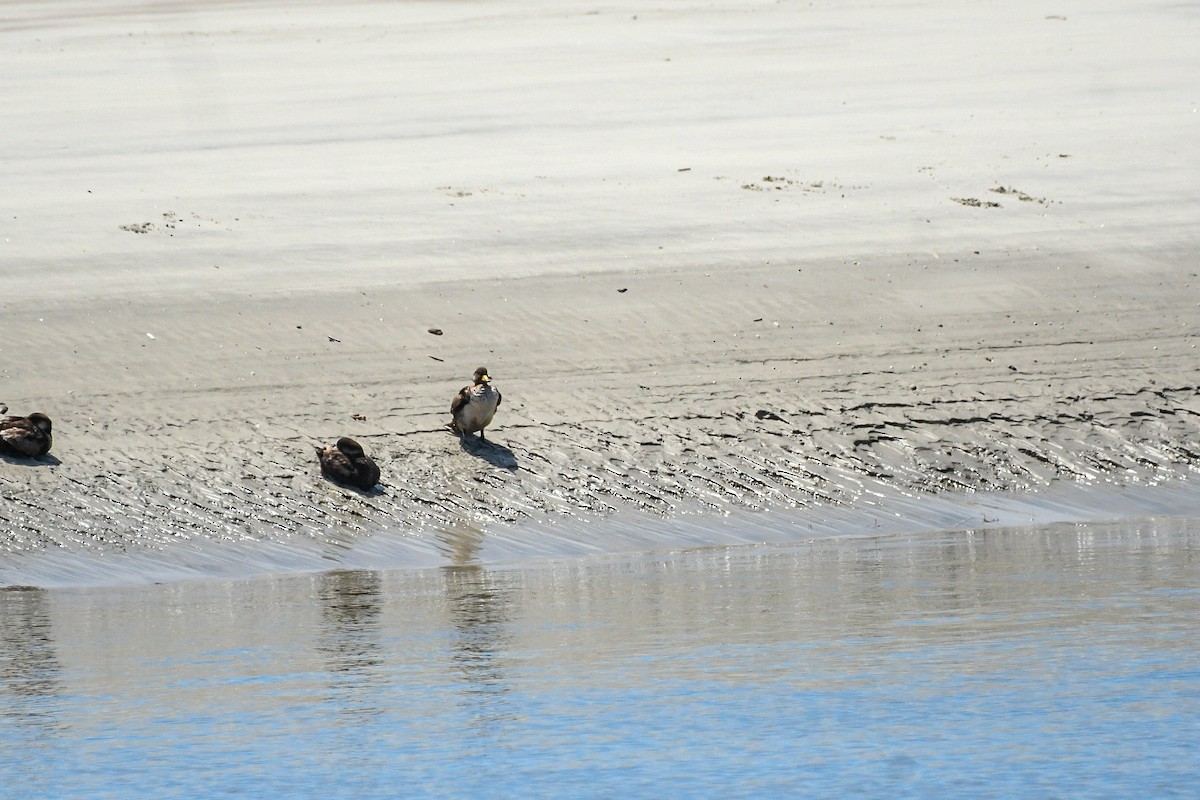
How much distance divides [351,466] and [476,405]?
0.77m

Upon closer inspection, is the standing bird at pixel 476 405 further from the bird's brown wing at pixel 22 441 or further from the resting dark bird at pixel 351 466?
the bird's brown wing at pixel 22 441

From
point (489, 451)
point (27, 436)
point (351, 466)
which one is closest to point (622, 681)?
point (351, 466)

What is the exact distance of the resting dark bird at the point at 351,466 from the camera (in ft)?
31.1

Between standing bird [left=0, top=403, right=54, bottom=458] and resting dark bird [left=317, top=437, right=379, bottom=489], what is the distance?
150cm

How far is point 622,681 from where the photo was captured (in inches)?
280

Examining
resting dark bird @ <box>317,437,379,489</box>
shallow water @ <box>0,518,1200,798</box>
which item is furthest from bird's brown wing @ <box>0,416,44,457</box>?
resting dark bird @ <box>317,437,379,489</box>

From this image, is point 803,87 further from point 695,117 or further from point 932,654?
point 932,654

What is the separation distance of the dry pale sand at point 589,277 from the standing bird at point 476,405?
17 centimetres

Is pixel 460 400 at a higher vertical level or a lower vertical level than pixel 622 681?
higher

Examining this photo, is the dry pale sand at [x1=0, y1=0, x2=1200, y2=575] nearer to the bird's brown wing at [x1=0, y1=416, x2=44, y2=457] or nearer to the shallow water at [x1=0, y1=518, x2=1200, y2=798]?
the bird's brown wing at [x1=0, y1=416, x2=44, y2=457]

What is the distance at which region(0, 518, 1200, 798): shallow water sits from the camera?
6.31 metres

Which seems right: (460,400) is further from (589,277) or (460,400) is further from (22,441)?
(589,277)

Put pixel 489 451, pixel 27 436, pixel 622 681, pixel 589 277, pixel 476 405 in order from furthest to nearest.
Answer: pixel 589 277 < pixel 489 451 < pixel 476 405 < pixel 27 436 < pixel 622 681

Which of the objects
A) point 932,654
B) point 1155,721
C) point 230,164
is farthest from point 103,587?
point 230,164
